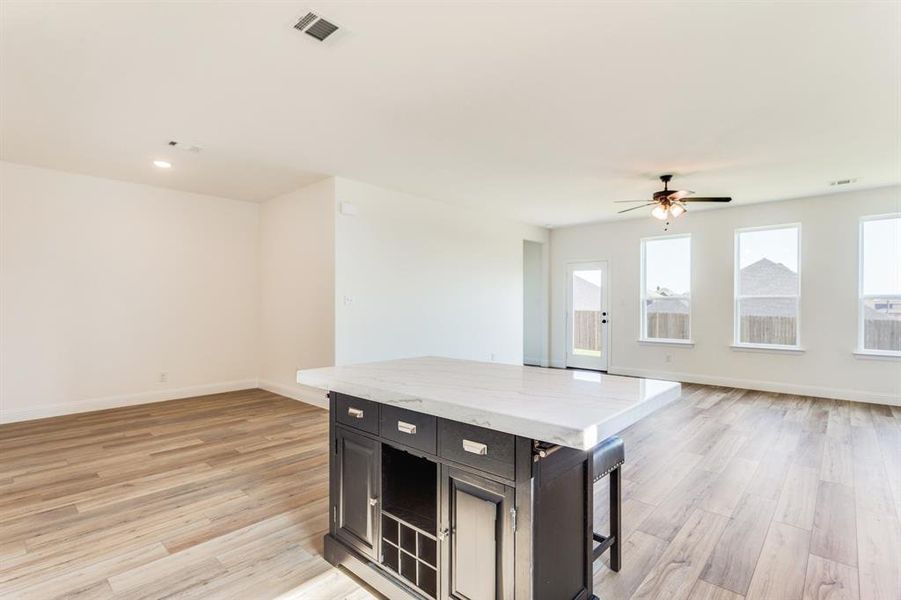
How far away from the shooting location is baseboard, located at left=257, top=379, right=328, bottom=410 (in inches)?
194

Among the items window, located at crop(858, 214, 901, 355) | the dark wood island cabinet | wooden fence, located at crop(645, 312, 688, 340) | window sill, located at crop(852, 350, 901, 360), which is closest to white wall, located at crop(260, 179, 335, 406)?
the dark wood island cabinet

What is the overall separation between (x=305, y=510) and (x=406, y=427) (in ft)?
4.40

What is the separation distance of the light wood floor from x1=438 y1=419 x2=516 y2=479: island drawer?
2.83ft

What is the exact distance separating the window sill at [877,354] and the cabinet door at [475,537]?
6.36 meters

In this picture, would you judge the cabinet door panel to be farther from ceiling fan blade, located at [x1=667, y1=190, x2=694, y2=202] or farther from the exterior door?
the exterior door

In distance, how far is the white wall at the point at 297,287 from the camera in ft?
15.8

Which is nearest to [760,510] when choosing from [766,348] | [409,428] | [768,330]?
[409,428]

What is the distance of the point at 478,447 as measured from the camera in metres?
1.42

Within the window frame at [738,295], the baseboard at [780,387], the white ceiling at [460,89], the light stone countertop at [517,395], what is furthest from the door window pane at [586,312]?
the light stone countertop at [517,395]

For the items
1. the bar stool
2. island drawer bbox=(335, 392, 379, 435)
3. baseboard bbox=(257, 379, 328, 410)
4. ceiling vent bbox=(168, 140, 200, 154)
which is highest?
ceiling vent bbox=(168, 140, 200, 154)

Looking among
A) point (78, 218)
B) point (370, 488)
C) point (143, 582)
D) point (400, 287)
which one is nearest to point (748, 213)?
point (400, 287)

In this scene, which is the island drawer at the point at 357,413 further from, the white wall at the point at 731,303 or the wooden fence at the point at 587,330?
the wooden fence at the point at 587,330

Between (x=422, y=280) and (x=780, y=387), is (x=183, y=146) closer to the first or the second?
(x=422, y=280)

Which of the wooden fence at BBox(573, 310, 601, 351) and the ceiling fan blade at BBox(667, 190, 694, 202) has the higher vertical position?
the ceiling fan blade at BBox(667, 190, 694, 202)
